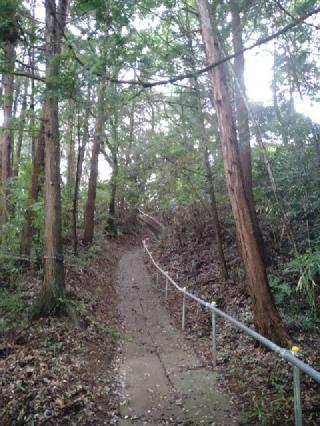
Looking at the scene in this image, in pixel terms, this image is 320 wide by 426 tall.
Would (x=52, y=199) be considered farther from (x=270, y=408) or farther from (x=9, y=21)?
(x=270, y=408)

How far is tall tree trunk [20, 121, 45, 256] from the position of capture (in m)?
10.5

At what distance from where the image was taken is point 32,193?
10656 mm

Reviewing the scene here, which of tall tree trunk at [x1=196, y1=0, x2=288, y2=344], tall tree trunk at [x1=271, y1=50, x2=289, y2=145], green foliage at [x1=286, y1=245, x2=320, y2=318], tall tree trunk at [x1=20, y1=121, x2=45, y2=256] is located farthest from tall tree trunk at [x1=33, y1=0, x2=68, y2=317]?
tall tree trunk at [x1=271, y1=50, x2=289, y2=145]

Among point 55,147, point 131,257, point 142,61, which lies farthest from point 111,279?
point 142,61

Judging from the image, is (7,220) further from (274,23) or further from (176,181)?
(274,23)

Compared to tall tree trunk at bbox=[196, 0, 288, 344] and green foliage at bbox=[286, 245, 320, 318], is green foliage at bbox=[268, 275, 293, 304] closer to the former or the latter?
green foliage at bbox=[286, 245, 320, 318]

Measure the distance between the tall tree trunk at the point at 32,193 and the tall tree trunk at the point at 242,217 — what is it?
17.9 ft

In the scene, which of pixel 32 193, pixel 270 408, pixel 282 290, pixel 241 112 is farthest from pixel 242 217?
pixel 32 193

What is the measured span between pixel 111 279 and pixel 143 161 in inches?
189

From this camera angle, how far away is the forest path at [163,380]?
458cm

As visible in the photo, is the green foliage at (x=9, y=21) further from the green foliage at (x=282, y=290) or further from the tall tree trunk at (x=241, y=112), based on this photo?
the green foliage at (x=282, y=290)

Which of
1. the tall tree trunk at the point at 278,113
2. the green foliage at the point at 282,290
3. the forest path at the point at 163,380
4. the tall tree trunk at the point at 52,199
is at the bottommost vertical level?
the forest path at the point at 163,380

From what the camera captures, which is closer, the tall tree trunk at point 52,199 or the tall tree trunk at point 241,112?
the tall tree trunk at point 52,199

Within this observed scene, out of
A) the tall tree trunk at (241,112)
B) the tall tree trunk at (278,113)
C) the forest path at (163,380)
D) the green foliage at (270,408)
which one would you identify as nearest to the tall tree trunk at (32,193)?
the forest path at (163,380)
